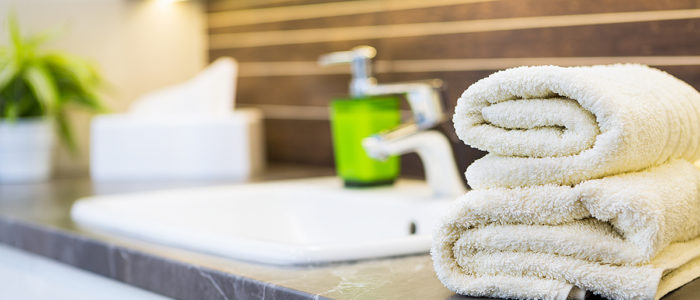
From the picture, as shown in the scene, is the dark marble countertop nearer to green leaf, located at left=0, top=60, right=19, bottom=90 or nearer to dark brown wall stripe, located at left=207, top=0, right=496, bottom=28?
green leaf, located at left=0, top=60, right=19, bottom=90

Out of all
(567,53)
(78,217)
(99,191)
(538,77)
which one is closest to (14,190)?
(99,191)

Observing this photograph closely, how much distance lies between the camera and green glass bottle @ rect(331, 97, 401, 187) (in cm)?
141

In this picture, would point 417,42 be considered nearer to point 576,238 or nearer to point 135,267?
point 135,267

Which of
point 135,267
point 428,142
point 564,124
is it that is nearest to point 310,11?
point 428,142

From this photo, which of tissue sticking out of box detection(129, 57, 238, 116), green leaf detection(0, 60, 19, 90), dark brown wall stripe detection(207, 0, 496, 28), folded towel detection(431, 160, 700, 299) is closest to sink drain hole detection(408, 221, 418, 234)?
dark brown wall stripe detection(207, 0, 496, 28)

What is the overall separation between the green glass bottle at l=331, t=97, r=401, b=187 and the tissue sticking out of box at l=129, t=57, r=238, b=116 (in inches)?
15.8

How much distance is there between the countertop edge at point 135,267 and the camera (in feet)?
2.67

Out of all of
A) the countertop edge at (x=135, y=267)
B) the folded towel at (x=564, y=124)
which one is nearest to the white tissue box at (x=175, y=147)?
the countertop edge at (x=135, y=267)

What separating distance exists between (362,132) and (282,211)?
196 millimetres

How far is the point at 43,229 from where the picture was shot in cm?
117

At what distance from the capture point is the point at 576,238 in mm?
636

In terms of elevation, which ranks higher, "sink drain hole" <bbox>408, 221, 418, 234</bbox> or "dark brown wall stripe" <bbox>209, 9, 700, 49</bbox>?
"dark brown wall stripe" <bbox>209, 9, 700, 49</bbox>

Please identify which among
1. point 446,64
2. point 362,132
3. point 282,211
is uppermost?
point 446,64

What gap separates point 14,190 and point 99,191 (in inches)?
7.5
